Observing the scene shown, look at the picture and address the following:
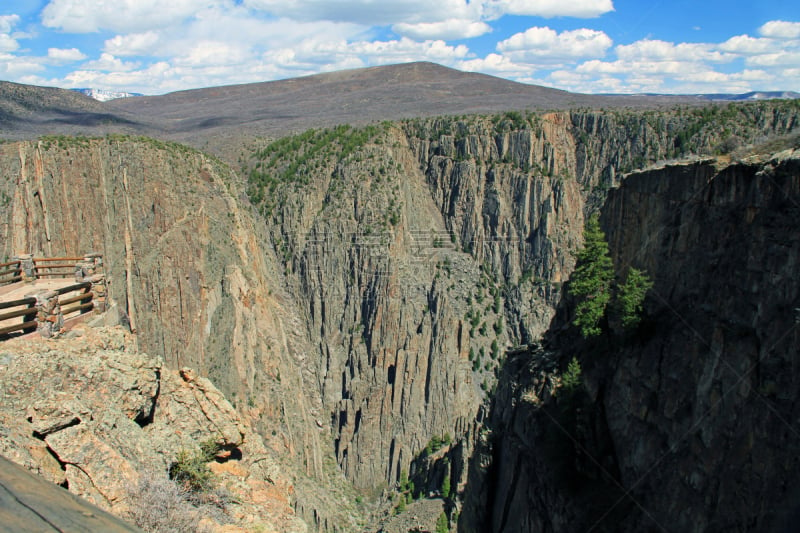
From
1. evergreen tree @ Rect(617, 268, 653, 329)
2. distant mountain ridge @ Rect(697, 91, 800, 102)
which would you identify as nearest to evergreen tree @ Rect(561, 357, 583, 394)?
evergreen tree @ Rect(617, 268, 653, 329)

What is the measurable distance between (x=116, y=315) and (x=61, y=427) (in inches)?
215

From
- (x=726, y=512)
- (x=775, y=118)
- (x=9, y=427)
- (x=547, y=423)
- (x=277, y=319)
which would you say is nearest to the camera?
(x=9, y=427)

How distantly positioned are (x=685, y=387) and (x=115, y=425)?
15855 mm

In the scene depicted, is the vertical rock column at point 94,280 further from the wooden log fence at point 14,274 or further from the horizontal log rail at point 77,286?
the wooden log fence at point 14,274

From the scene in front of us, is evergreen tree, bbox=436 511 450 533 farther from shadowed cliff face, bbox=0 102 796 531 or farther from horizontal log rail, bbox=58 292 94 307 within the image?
horizontal log rail, bbox=58 292 94 307

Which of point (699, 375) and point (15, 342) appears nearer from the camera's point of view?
A: point (15, 342)

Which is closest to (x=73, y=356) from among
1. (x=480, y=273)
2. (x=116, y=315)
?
(x=116, y=315)

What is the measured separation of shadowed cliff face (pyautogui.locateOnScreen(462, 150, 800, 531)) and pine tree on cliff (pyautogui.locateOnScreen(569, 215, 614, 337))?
86 cm

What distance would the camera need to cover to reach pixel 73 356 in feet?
33.0

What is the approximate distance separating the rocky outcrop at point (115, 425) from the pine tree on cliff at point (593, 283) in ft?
46.5

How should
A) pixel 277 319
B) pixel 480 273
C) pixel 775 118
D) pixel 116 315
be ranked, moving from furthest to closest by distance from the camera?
1. pixel 480 273
2. pixel 775 118
3. pixel 277 319
4. pixel 116 315

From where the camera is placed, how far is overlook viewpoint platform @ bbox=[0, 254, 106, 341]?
10.7 m

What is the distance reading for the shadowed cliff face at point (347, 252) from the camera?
39.5 meters

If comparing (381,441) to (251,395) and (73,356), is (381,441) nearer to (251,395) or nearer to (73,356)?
(251,395)
